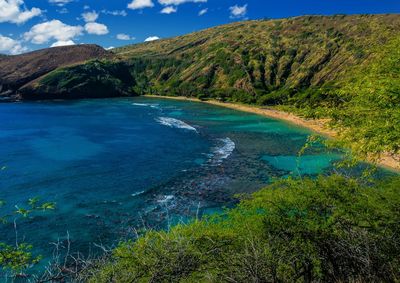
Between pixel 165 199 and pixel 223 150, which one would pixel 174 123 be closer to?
pixel 223 150

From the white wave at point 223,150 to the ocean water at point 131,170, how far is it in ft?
0.63

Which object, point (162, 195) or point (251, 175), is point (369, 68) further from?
point (251, 175)

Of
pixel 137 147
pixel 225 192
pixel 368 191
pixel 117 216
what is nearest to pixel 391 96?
pixel 368 191

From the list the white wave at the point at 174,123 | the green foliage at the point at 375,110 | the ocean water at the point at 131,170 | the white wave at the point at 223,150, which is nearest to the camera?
the green foliage at the point at 375,110

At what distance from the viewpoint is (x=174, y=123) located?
12194cm

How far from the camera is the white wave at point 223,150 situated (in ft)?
244

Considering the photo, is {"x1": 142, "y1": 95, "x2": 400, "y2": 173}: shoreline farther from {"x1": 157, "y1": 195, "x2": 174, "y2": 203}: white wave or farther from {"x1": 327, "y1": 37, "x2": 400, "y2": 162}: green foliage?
{"x1": 327, "y1": 37, "x2": 400, "y2": 162}: green foliage

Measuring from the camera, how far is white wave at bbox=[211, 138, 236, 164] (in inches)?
2923

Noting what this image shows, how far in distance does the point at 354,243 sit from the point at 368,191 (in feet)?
19.6

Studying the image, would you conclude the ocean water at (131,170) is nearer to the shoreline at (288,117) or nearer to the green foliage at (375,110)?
the shoreline at (288,117)

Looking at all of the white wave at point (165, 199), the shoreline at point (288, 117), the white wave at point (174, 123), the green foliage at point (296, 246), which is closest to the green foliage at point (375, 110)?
the green foliage at point (296, 246)

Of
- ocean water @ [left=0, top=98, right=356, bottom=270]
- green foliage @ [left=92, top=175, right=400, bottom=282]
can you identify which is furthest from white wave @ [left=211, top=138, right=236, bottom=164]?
green foliage @ [left=92, top=175, right=400, bottom=282]

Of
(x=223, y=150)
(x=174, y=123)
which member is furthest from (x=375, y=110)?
(x=174, y=123)

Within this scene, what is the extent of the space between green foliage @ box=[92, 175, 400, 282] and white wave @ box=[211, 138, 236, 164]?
4973cm
